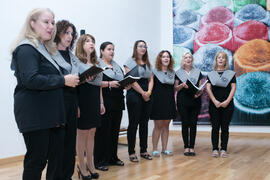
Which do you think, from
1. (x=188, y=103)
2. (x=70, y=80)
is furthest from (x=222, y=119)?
(x=70, y=80)

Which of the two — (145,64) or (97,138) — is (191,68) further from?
(97,138)

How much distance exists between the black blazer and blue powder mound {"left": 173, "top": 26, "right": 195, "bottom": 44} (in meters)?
5.12

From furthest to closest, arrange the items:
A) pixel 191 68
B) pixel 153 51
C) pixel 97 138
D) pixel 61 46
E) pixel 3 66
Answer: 1. pixel 153 51
2. pixel 191 68
3. pixel 3 66
4. pixel 97 138
5. pixel 61 46

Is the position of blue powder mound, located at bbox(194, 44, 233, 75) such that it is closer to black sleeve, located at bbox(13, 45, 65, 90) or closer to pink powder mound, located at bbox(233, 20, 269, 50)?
pink powder mound, located at bbox(233, 20, 269, 50)

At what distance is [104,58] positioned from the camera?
3.19 meters

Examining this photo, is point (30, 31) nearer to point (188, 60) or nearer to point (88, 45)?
point (88, 45)

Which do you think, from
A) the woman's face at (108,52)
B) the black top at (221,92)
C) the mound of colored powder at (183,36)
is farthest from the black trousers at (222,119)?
the mound of colored powder at (183,36)

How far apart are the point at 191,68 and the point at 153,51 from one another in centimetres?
249

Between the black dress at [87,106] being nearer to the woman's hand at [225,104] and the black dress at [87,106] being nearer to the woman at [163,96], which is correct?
the woman at [163,96]

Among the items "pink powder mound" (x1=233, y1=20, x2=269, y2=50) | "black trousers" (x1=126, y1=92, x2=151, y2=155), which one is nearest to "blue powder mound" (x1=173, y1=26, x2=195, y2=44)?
"pink powder mound" (x1=233, y1=20, x2=269, y2=50)

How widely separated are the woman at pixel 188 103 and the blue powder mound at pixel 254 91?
Result: 228 cm

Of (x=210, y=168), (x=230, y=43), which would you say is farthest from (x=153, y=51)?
(x=210, y=168)

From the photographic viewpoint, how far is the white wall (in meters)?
3.44

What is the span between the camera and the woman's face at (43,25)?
1601mm
